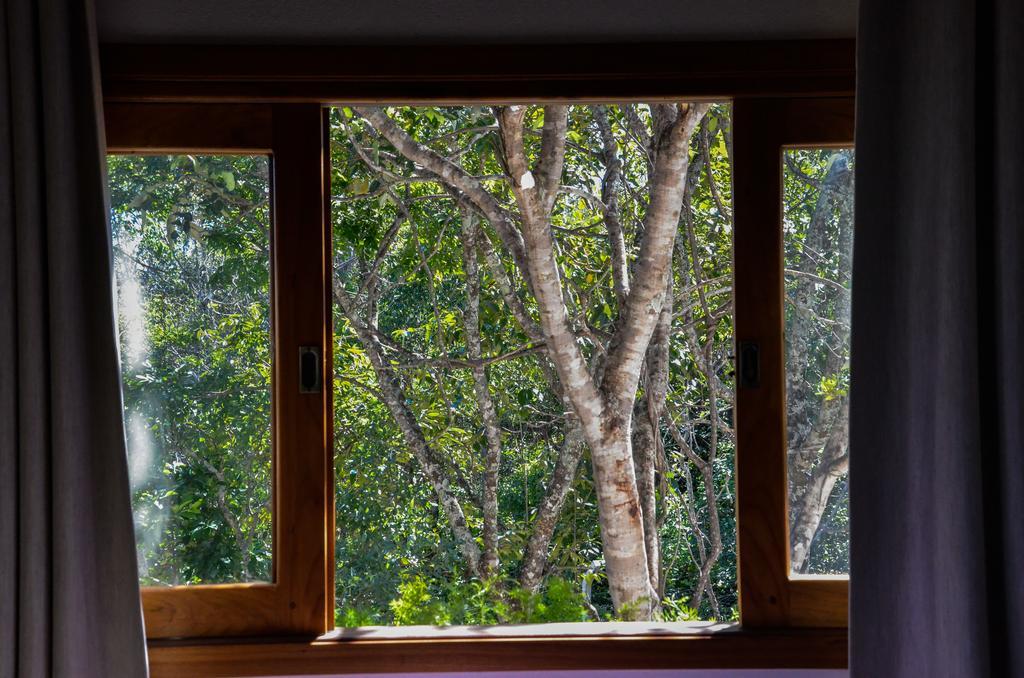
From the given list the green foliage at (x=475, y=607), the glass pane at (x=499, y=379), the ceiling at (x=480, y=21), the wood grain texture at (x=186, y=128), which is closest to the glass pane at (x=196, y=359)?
the wood grain texture at (x=186, y=128)

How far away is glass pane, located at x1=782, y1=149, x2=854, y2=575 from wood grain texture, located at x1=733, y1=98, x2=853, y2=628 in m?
0.03

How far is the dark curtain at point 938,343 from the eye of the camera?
51.6 inches

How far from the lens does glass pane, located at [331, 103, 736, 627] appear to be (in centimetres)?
383

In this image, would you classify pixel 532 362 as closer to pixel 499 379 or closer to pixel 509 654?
pixel 499 379

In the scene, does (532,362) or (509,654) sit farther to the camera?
(532,362)

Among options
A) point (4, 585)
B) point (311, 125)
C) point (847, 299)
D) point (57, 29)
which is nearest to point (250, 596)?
point (4, 585)

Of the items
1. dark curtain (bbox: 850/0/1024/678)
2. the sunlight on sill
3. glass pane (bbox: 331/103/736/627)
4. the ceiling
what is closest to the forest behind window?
glass pane (bbox: 331/103/736/627)

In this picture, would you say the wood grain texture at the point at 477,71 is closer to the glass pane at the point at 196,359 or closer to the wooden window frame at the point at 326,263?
the wooden window frame at the point at 326,263

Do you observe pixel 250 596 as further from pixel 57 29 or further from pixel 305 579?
pixel 57 29

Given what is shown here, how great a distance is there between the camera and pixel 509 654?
162 cm

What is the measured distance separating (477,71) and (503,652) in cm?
122

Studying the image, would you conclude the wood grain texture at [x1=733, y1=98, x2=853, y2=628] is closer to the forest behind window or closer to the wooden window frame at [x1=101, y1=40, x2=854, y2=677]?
the wooden window frame at [x1=101, y1=40, x2=854, y2=677]

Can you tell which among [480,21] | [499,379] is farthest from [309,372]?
[499,379]

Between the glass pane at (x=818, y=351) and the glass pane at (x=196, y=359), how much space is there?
3.69 feet
